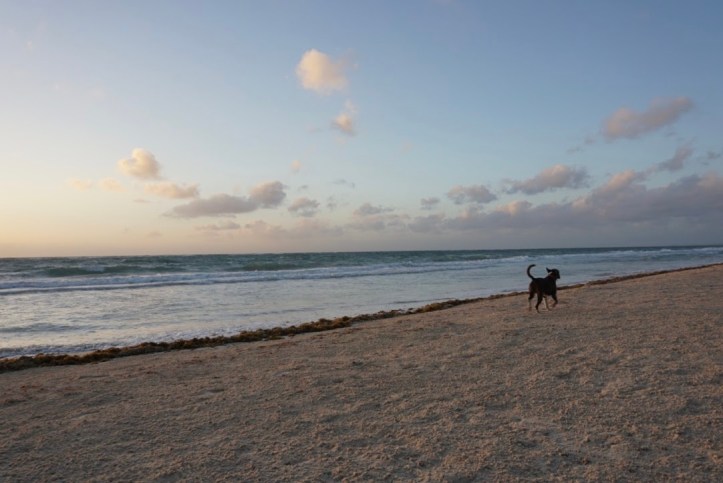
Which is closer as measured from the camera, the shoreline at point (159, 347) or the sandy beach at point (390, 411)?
the sandy beach at point (390, 411)

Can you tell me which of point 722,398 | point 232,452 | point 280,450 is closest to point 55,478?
point 232,452

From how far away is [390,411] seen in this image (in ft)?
15.2

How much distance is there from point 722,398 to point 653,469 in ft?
6.21

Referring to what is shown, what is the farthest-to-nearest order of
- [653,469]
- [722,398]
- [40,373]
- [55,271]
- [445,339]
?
[55,271], [445,339], [40,373], [722,398], [653,469]

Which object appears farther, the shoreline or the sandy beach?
the shoreline

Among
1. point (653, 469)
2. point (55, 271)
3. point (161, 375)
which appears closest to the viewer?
point (653, 469)

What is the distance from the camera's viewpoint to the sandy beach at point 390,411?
3.55m

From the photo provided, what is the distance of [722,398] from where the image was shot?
184 inches

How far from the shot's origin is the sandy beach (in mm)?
3555

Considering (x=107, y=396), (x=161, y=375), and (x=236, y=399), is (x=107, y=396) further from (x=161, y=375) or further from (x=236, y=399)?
(x=236, y=399)

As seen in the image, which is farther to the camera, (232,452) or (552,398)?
(552,398)

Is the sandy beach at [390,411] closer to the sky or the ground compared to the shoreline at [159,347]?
closer to the sky

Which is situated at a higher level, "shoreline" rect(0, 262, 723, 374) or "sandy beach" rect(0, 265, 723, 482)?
"sandy beach" rect(0, 265, 723, 482)

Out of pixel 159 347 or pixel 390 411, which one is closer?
pixel 390 411
